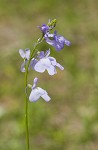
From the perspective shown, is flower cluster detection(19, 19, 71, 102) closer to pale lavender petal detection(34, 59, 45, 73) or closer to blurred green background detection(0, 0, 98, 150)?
pale lavender petal detection(34, 59, 45, 73)

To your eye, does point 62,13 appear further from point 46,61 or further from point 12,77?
point 46,61

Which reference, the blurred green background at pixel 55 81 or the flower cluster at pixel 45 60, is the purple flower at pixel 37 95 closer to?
the flower cluster at pixel 45 60

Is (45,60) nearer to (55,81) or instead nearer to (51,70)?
(51,70)

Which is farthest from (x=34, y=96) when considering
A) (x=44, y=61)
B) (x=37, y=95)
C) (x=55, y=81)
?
(x=55, y=81)

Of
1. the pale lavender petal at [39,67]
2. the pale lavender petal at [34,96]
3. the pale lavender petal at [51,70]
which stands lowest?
the pale lavender petal at [34,96]

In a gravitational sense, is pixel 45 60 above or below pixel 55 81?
below

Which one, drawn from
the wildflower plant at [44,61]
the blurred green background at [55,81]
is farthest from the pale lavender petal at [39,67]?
the blurred green background at [55,81]

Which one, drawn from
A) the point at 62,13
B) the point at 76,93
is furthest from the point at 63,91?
the point at 62,13

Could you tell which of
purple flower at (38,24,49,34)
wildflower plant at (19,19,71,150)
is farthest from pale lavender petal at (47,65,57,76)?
purple flower at (38,24,49,34)
